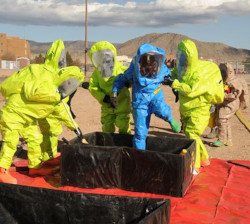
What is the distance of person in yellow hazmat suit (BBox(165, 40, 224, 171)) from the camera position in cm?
524

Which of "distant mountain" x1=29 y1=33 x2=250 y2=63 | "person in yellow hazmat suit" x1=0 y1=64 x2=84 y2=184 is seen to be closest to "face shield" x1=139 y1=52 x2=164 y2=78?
"person in yellow hazmat suit" x1=0 y1=64 x2=84 y2=184

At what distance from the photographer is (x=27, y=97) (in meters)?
4.55

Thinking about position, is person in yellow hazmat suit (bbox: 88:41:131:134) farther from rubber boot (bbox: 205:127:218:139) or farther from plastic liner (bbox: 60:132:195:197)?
rubber boot (bbox: 205:127:218:139)

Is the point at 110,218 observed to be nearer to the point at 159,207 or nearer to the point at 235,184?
the point at 159,207

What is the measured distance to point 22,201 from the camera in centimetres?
320

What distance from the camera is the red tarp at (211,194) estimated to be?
3.95 meters

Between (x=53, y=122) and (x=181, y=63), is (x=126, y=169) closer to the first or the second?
(x=53, y=122)

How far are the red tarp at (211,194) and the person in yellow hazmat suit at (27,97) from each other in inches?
23.1

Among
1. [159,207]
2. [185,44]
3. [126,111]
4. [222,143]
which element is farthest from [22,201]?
[222,143]

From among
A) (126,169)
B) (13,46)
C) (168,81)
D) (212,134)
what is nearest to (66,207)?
(126,169)

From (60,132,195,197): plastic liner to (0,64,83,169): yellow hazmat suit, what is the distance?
1.91 ft

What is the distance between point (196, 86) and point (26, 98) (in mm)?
2154

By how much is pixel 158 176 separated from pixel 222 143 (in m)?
2.92

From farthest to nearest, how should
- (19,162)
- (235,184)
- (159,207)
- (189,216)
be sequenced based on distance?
(19,162), (235,184), (189,216), (159,207)
